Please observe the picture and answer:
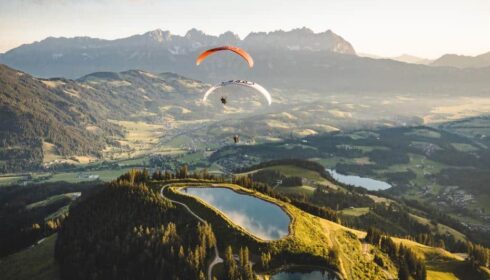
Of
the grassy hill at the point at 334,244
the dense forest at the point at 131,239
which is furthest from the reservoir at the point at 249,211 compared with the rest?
the dense forest at the point at 131,239

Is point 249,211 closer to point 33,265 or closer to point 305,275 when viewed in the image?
point 305,275

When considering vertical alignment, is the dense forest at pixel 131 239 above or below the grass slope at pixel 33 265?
above

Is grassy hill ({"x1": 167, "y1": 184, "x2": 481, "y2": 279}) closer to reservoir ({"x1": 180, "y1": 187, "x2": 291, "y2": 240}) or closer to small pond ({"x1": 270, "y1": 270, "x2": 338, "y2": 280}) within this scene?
reservoir ({"x1": 180, "y1": 187, "x2": 291, "y2": 240})

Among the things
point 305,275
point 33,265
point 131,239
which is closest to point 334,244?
point 305,275

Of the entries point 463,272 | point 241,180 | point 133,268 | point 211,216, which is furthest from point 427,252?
point 133,268

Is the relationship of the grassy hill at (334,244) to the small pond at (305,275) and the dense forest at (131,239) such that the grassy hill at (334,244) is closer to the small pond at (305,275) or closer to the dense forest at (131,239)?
the small pond at (305,275)

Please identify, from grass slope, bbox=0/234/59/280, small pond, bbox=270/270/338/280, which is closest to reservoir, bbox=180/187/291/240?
small pond, bbox=270/270/338/280

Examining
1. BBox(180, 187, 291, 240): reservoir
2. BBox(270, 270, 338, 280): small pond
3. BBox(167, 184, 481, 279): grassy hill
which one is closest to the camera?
BBox(270, 270, 338, 280): small pond

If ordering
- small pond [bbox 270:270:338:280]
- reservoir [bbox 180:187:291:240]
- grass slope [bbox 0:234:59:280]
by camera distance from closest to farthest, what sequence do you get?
small pond [bbox 270:270:338:280], reservoir [bbox 180:187:291:240], grass slope [bbox 0:234:59:280]

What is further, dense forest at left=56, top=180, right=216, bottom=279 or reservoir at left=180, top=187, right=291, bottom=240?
reservoir at left=180, top=187, right=291, bottom=240
